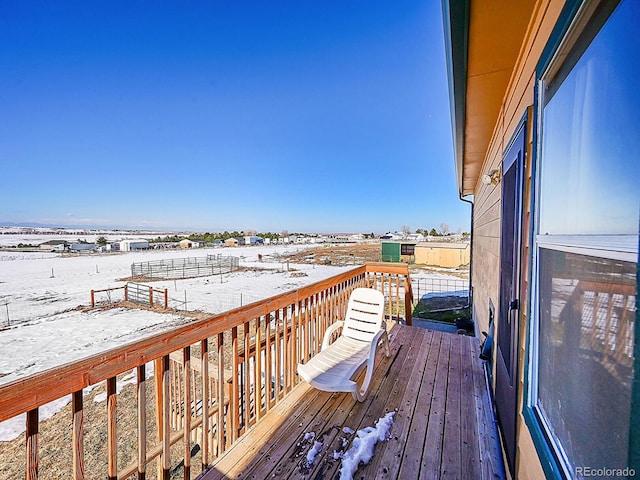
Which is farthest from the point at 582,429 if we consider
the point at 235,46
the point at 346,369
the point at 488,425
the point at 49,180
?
the point at 49,180

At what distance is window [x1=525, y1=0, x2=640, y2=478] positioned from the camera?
0.58 metres

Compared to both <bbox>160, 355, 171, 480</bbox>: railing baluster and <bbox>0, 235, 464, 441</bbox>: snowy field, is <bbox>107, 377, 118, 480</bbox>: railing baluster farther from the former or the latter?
<bbox>0, 235, 464, 441</bbox>: snowy field

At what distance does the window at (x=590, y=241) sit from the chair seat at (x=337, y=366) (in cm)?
135

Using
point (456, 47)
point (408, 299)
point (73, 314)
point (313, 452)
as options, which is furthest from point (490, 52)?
point (73, 314)

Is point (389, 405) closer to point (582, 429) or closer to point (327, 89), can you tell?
point (582, 429)

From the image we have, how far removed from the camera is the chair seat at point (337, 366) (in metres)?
2.19

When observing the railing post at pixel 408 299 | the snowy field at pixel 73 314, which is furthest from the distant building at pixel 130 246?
the railing post at pixel 408 299

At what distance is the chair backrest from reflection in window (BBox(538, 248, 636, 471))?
1987mm

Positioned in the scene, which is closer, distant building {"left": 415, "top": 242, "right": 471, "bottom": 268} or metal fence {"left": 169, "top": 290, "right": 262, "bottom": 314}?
metal fence {"left": 169, "top": 290, "right": 262, "bottom": 314}

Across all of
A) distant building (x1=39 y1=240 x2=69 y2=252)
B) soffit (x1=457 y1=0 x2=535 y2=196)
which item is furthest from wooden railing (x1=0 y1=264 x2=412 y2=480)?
distant building (x1=39 y1=240 x2=69 y2=252)

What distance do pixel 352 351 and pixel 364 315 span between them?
482 millimetres

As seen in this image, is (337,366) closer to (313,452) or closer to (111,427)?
(313,452)

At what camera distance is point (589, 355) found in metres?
0.73

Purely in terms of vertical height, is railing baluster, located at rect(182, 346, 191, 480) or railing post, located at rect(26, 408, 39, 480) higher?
railing post, located at rect(26, 408, 39, 480)
